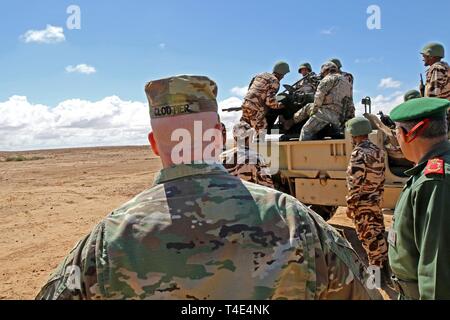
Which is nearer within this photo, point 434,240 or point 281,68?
point 434,240

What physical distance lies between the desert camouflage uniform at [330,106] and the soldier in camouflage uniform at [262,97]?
0.82m

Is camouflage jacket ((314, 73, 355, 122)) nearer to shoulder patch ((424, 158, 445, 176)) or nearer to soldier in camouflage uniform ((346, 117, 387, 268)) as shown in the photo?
soldier in camouflage uniform ((346, 117, 387, 268))

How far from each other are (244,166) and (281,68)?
3.78 metres

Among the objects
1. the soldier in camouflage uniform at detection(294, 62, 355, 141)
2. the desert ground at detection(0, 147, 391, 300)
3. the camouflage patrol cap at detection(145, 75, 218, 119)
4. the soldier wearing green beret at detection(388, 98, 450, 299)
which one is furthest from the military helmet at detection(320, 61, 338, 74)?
the camouflage patrol cap at detection(145, 75, 218, 119)

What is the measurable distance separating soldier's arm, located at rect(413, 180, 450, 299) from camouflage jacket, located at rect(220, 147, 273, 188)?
2.09 metres

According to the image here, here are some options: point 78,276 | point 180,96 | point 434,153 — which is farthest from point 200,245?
point 434,153

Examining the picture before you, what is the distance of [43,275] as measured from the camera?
19.6ft

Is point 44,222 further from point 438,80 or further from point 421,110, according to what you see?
point 421,110

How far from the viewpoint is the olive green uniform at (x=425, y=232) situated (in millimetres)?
1995

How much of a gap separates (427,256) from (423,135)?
22.7 inches

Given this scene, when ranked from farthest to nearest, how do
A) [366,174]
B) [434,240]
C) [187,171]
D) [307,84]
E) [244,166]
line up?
1. [307,84]
2. [366,174]
3. [244,166]
4. [434,240]
5. [187,171]

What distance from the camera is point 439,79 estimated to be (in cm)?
559
